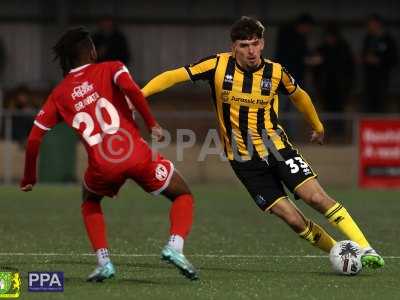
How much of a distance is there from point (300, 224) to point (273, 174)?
0.48m

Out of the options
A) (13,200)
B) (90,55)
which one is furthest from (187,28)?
(90,55)

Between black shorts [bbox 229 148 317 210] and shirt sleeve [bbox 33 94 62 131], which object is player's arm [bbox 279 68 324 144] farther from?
shirt sleeve [bbox 33 94 62 131]

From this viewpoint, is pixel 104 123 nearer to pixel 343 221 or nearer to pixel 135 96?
pixel 135 96

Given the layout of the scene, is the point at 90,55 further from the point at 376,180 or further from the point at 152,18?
the point at 152,18

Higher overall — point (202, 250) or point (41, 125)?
point (41, 125)

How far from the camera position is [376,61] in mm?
21859

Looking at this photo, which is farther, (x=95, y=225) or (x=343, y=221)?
(x=343, y=221)

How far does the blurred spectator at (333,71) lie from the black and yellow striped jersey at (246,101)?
449 inches

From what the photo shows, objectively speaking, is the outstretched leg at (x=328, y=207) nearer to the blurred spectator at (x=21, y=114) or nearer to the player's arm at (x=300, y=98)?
the player's arm at (x=300, y=98)

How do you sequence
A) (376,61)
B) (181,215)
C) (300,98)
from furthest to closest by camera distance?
1. (376,61)
2. (300,98)
3. (181,215)

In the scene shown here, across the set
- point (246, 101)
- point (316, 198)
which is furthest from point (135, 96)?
point (316, 198)

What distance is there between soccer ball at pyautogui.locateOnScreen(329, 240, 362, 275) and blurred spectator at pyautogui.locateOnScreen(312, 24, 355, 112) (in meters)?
12.0

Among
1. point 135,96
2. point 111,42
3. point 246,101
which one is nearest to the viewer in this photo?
point 135,96

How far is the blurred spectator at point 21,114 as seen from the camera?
68.3 ft
